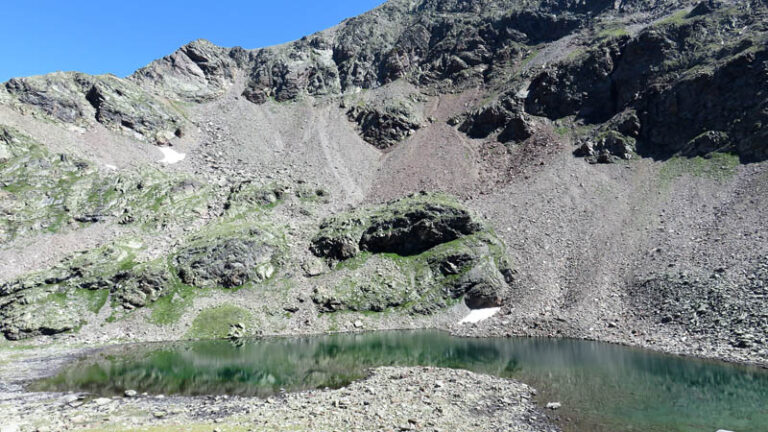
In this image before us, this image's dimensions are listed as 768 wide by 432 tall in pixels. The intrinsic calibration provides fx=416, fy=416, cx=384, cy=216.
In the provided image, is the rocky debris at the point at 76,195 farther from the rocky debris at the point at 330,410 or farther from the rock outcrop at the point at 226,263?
the rocky debris at the point at 330,410

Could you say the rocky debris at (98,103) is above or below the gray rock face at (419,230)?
above

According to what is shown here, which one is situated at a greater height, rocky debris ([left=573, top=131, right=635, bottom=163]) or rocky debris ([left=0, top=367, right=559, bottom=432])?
rocky debris ([left=573, top=131, right=635, bottom=163])

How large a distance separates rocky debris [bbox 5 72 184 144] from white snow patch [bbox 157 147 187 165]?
3.90 metres

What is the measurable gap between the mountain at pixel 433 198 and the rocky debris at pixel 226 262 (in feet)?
1.15

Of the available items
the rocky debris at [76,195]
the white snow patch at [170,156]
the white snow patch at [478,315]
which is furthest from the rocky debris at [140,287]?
the white snow patch at [170,156]

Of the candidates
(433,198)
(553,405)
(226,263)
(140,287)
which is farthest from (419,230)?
(553,405)

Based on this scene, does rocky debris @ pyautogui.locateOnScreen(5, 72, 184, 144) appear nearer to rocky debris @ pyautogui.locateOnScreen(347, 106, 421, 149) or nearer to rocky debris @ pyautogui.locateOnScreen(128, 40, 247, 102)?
rocky debris @ pyautogui.locateOnScreen(128, 40, 247, 102)

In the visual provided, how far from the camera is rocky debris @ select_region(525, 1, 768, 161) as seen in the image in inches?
3044

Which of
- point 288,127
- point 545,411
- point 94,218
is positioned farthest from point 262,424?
point 288,127

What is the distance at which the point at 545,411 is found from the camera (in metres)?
23.3

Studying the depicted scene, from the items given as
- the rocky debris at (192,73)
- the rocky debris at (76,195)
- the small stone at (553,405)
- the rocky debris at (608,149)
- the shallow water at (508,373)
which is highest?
the rocky debris at (192,73)

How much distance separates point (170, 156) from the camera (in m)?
104

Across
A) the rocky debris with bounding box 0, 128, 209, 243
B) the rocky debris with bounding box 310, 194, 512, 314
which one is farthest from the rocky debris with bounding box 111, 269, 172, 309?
the rocky debris with bounding box 310, 194, 512, 314

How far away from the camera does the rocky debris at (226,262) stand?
216 feet
